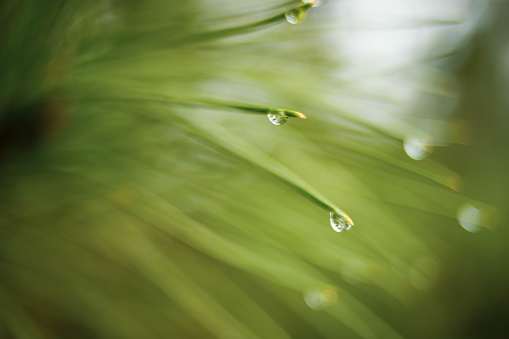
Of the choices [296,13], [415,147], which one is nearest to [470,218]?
[415,147]

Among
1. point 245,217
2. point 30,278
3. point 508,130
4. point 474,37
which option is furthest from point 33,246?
point 474,37

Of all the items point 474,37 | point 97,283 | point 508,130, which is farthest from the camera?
point 474,37

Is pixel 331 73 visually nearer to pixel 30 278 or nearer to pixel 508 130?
pixel 30 278

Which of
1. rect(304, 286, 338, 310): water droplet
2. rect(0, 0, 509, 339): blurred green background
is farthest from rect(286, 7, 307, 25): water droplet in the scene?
rect(304, 286, 338, 310): water droplet

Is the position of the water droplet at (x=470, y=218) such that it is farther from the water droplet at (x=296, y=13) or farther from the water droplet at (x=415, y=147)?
the water droplet at (x=296, y=13)

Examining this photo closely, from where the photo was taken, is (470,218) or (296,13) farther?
(470,218)

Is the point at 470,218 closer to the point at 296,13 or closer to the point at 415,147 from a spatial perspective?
the point at 415,147

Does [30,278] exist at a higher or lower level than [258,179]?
lower
